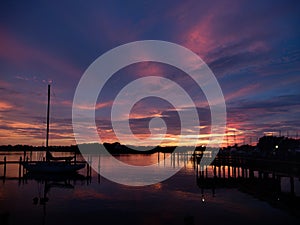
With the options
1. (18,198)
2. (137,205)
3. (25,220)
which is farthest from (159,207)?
(18,198)

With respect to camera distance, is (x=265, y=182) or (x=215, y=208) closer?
(x=215, y=208)

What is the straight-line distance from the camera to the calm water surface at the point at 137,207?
21.7 meters

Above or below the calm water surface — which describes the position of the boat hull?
above

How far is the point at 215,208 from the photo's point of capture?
2566 centimetres

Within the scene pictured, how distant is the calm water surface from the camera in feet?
71.1

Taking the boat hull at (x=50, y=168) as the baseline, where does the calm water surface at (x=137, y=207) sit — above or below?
below

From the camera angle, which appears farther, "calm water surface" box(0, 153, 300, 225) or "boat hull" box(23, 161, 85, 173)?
"boat hull" box(23, 161, 85, 173)

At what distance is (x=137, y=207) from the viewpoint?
26547 millimetres

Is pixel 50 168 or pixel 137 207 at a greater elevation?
pixel 50 168

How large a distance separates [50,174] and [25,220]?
29112mm

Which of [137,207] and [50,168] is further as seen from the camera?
[50,168]

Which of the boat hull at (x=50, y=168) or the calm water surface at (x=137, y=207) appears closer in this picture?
the calm water surface at (x=137, y=207)

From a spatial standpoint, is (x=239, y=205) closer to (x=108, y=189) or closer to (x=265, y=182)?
(x=265, y=182)

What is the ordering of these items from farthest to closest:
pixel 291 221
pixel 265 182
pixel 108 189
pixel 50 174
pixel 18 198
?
1. pixel 50 174
2. pixel 108 189
3. pixel 265 182
4. pixel 18 198
5. pixel 291 221
